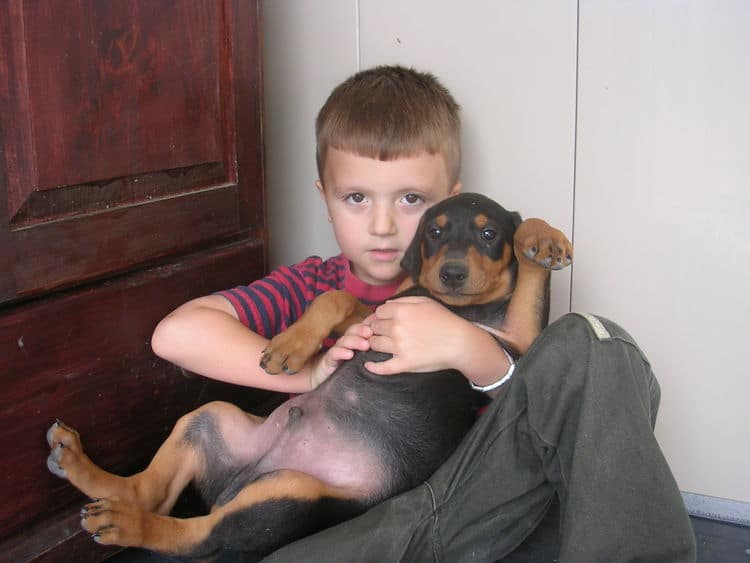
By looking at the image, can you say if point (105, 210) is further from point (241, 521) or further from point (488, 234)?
point (488, 234)

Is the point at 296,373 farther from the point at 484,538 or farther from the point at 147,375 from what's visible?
the point at 484,538

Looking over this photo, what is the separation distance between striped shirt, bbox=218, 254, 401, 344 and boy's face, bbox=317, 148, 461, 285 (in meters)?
0.07

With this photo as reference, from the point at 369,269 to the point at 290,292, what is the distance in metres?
0.19

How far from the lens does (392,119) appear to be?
179 centimetres

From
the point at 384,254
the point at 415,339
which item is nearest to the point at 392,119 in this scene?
the point at 384,254

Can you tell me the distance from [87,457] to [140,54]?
31.1 inches

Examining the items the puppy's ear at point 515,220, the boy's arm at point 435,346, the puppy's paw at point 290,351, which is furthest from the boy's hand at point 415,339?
the puppy's ear at point 515,220

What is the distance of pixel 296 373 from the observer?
5.28ft

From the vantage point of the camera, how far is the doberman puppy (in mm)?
1414

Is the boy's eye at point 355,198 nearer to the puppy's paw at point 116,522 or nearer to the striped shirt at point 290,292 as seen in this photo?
the striped shirt at point 290,292

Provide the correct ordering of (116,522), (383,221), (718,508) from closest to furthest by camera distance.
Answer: (116,522) < (383,221) < (718,508)

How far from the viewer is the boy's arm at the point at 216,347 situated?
1.62 m

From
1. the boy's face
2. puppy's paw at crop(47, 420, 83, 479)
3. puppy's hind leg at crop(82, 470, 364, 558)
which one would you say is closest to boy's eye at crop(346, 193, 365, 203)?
the boy's face

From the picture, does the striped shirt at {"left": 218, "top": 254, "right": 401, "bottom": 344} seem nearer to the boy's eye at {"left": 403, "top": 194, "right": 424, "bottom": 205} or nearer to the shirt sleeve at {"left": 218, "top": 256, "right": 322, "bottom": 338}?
the shirt sleeve at {"left": 218, "top": 256, "right": 322, "bottom": 338}
